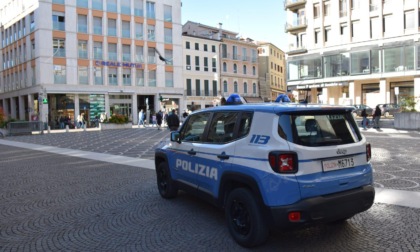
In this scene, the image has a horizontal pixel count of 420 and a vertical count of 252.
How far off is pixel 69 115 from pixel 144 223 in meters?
39.9

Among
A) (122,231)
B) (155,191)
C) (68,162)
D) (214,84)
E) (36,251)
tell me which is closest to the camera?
(36,251)

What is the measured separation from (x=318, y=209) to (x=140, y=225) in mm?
2594

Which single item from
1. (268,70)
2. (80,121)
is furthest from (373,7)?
(268,70)

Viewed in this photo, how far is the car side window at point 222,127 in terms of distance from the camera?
187 inches

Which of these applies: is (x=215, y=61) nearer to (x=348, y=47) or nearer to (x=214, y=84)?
(x=214, y=84)

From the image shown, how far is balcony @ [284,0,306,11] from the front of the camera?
47444 millimetres

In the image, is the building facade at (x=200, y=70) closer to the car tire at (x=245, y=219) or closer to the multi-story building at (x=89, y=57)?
the multi-story building at (x=89, y=57)

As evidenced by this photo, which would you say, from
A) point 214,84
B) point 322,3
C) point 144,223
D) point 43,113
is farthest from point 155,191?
point 214,84

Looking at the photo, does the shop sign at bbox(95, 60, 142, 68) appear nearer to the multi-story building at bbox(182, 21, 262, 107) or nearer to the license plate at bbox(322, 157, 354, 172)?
the multi-story building at bbox(182, 21, 262, 107)

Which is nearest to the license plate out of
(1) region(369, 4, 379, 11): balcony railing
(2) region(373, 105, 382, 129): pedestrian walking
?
(2) region(373, 105, 382, 129): pedestrian walking

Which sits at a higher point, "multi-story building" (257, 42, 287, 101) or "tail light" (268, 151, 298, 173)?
"multi-story building" (257, 42, 287, 101)

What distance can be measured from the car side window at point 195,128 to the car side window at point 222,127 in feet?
0.78

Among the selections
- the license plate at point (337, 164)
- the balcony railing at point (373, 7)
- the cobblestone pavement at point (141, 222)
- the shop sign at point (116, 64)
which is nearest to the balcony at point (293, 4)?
the balcony railing at point (373, 7)

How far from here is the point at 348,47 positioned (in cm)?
4262
